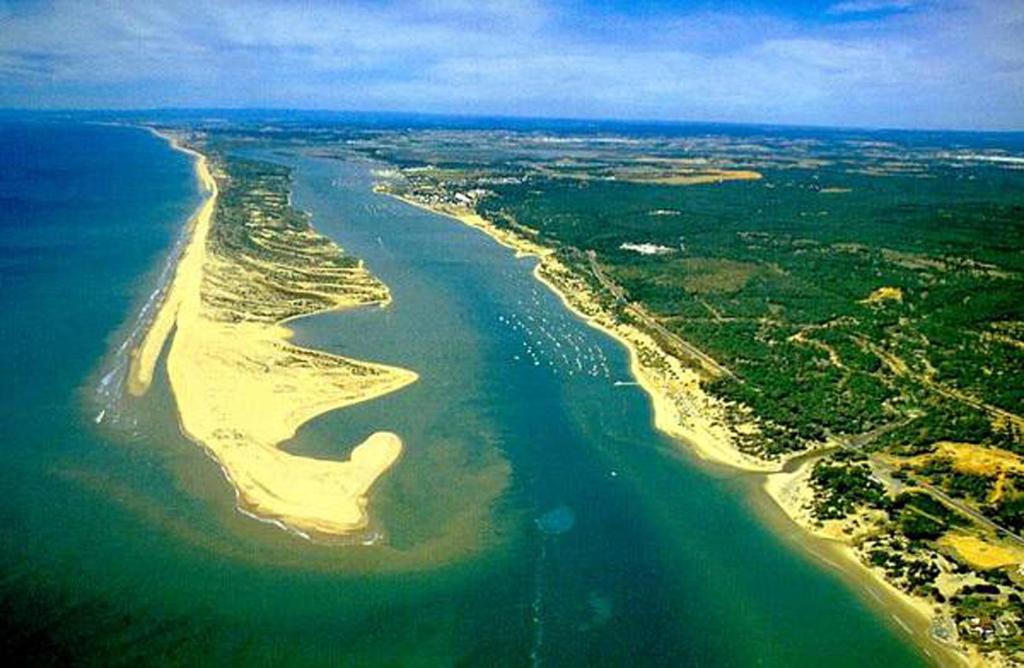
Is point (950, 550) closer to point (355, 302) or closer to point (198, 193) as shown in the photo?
point (355, 302)

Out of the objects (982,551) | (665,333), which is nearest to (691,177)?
(665,333)

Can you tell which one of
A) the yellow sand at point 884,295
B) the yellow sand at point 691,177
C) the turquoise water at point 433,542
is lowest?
the turquoise water at point 433,542

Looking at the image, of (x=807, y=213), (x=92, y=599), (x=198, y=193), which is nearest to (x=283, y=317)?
(x=92, y=599)

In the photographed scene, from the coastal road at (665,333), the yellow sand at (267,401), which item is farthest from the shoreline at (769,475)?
the yellow sand at (267,401)

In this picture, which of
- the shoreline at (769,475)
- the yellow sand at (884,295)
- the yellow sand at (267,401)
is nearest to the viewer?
the shoreline at (769,475)

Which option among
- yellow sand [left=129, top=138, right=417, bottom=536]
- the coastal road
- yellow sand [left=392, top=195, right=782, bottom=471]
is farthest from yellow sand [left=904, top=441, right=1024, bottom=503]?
yellow sand [left=129, top=138, right=417, bottom=536]

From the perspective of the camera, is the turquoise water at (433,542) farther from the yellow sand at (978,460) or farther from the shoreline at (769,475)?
the yellow sand at (978,460)
